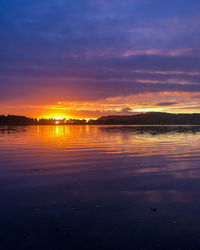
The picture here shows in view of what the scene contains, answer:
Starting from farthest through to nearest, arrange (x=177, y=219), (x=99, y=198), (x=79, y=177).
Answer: (x=79, y=177) → (x=99, y=198) → (x=177, y=219)

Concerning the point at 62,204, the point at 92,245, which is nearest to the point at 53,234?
the point at 92,245

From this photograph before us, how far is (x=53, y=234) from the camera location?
25.6 feet

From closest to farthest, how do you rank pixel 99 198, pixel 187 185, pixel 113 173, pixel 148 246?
pixel 148 246 → pixel 99 198 → pixel 187 185 → pixel 113 173

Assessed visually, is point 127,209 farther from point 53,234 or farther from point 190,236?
point 53,234

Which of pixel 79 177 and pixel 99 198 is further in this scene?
pixel 79 177

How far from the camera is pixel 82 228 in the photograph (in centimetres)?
820

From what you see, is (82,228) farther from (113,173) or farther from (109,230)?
(113,173)

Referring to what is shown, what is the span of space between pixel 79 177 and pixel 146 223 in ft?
24.4

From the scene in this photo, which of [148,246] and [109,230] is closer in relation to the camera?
[148,246]

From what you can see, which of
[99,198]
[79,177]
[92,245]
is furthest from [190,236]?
[79,177]

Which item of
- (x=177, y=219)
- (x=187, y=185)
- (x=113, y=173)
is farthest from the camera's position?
(x=113, y=173)

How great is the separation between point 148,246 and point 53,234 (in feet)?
11.2

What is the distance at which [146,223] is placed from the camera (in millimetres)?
8570

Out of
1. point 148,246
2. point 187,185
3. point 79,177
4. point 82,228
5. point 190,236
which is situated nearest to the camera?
point 148,246
